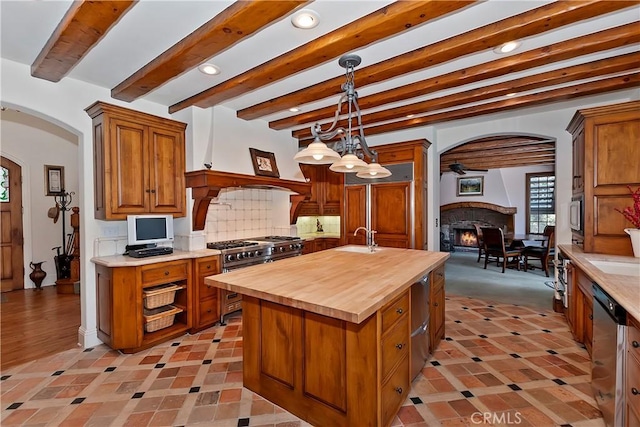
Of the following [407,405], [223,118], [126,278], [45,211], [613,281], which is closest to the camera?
[613,281]

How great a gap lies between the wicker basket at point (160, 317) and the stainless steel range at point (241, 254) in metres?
0.54

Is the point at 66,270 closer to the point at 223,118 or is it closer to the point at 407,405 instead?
the point at 223,118

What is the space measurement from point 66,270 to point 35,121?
2.46 metres

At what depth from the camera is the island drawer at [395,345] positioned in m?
1.66

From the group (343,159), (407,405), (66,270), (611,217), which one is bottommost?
(407,405)

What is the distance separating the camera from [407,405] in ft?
6.59

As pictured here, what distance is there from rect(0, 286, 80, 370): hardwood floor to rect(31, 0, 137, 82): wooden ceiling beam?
8.32 ft

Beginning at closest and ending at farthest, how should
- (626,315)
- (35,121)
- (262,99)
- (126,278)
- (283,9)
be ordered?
(626,315), (283,9), (126,278), (262,99), (35,121)

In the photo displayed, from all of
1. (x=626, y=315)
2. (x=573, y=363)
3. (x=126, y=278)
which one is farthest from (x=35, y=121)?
(x=573, y=363)

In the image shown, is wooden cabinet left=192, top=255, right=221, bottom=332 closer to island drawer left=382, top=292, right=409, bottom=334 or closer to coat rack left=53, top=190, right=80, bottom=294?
island drawer left=382, top=292, right=409, bottom=334

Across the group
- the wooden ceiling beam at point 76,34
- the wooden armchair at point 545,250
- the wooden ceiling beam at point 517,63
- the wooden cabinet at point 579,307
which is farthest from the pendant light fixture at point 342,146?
the wooden armchair at point 545,250

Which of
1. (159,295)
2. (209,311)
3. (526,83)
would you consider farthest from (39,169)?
(526,83)

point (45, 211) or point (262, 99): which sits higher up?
point (262, 99)

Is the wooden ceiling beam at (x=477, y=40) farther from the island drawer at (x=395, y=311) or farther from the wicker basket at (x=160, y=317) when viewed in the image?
the wicker basket at (x=160, y=317)
